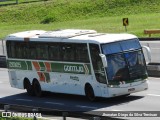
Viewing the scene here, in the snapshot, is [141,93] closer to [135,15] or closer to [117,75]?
[117,75]

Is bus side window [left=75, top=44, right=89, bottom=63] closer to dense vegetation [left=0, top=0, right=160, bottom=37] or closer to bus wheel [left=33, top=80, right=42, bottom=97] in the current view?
bus wheel [left=33, top=80, right=42, bottom=97]

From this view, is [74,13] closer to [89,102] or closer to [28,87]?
[28,87]

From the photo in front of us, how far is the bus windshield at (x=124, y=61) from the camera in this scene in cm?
2197

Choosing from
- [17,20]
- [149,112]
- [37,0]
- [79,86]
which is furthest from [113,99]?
[37,0]

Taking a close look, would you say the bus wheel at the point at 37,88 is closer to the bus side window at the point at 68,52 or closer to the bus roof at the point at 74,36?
the bus roof at the point at 74,36

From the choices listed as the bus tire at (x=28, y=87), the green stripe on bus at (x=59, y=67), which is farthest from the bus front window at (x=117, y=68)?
the bus tire at (x=28, y=87)

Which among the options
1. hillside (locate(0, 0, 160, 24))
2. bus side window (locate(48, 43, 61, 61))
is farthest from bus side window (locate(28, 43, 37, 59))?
hillside (locate(0, 0, 160, 24))

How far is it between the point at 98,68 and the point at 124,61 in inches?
38.3

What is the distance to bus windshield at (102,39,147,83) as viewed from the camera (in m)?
22.0

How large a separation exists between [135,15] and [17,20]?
55.3 feet

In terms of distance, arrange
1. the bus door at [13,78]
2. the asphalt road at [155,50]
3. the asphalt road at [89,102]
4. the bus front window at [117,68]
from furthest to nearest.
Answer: the asphalt road at [155,50]
the bus door at [13,78]
the bus front window at [117,68]
the asphalt road at [89,102]

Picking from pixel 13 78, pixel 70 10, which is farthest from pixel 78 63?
pixel 70 10

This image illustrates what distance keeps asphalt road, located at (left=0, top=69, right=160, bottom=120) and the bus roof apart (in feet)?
7.54

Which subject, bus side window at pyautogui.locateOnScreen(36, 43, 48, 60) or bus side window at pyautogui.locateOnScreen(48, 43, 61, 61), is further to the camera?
bus side window at pyautogui.locateOnScreen(36, 43, 48, 60)
